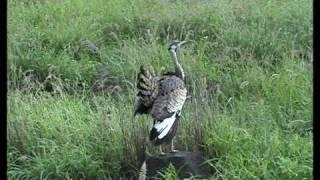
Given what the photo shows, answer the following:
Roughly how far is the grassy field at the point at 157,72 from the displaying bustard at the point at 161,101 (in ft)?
0.60

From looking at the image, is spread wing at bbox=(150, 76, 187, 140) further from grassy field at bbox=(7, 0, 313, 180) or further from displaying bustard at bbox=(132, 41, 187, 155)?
grassy field at bbox=(7, 0, 313, 180)

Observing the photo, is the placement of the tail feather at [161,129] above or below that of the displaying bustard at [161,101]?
below

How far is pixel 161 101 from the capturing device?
3.31 metres

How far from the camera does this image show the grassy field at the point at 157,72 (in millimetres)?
3564

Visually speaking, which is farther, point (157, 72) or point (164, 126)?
point (157, 72)

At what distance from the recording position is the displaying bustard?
3281 millimetres

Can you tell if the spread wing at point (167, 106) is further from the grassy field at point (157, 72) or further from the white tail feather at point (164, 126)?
the grassy field at point (157, 72)

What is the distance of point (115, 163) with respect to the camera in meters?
3.60

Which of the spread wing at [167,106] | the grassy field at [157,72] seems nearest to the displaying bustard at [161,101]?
the spread wing at [167,106]

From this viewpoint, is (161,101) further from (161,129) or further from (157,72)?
(157,72)

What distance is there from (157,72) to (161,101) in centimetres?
94

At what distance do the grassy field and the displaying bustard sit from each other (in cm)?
18

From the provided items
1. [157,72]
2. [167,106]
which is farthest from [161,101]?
[157,72]

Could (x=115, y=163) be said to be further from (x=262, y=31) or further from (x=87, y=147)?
(x=262, y=31)
